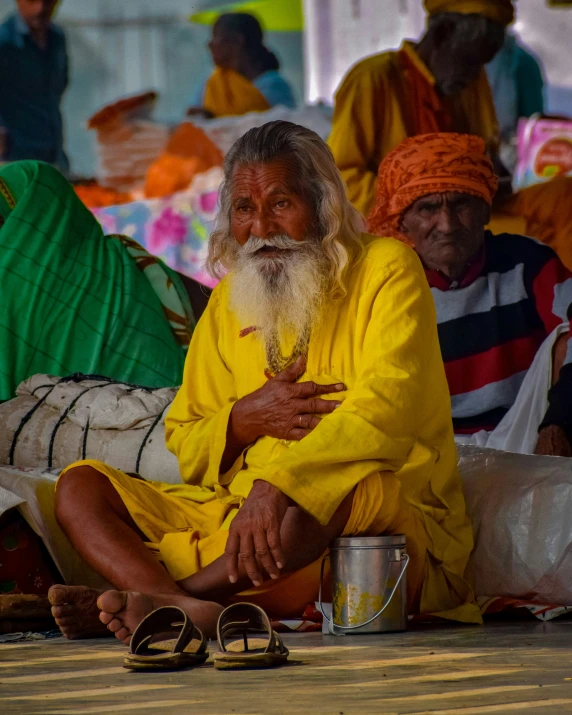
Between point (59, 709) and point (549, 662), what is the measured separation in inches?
37.3

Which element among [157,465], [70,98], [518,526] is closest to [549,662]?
[518,526]

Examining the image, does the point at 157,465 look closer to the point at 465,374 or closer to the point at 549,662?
the point at 465,374

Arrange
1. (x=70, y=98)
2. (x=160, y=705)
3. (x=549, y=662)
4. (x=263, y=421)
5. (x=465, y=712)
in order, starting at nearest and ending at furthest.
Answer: (x=465, y=712) < (x=160, y=705) < (x=549, y=662) < (x=263, y=421) < (x=70, y=98)

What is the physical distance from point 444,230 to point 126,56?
100 inches

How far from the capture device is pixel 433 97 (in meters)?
6.18

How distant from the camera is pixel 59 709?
198 centimetres

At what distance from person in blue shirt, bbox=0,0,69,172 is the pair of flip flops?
4697 mm

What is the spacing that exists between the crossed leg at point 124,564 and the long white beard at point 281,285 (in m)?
0.60

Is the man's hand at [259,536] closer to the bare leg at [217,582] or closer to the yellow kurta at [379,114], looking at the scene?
the bare leg at [217,582]

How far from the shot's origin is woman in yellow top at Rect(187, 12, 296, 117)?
684cm

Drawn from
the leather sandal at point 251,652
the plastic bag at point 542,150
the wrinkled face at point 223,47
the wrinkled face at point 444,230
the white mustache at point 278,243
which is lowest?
the leather sandal at point 251,652

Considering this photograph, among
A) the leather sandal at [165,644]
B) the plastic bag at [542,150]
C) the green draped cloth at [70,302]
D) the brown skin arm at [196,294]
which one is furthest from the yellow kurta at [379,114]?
the leather sandal at [165,644]

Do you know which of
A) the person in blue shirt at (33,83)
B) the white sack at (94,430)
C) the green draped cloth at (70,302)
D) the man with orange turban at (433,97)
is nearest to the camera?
the white sack at (94,430)

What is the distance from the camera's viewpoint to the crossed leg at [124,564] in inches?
112
